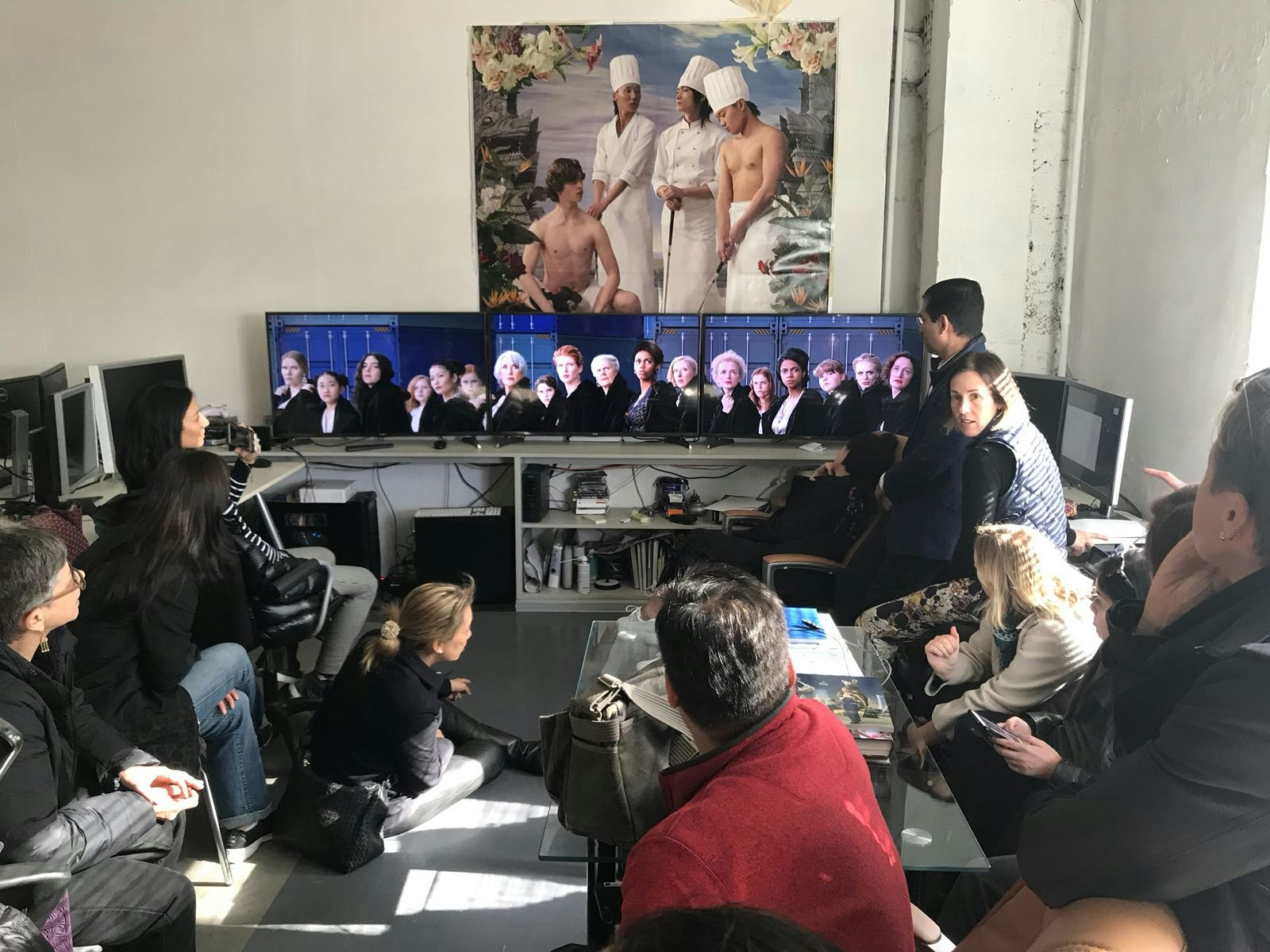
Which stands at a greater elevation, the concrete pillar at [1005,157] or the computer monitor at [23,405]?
the concrete pillar at [1005,157]

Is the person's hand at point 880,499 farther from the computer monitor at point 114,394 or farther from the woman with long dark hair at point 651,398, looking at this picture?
the computer monitor at point 114,394

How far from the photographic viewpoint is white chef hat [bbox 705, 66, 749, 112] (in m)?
4.75

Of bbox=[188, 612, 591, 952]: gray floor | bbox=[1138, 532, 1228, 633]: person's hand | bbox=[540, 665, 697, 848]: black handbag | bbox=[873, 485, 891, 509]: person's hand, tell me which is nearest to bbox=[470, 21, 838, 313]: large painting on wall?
bbox=[873, 485, 891, 509]: person's hand

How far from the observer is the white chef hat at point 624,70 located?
476 cm

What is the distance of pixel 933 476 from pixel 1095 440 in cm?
78

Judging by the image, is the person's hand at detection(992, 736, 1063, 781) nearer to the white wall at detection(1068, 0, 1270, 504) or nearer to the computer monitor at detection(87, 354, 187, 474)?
the white wall at detection(1068, 0, 1270, 504)

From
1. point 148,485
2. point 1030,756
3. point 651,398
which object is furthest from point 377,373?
point 1030,756

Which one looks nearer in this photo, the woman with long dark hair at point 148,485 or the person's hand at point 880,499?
the woman with long dark hair at point 148,485

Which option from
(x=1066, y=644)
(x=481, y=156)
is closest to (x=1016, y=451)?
(x=1066, y=644)

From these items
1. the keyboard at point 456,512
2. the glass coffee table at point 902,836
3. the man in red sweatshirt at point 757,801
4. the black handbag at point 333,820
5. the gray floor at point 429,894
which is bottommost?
the gray floor at point 429,894

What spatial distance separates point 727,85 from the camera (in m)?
4.76

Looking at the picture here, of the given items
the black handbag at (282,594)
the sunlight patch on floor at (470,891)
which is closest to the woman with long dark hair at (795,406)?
the black handbag at (282,594)

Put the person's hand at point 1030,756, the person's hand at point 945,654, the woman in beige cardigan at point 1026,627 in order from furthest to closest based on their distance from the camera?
1. the person's hand at point 945,654
2. the woman in beige cardigan at point 1026,627
3. the person's hand at point 1030,756

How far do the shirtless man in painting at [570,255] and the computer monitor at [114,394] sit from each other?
176cm
